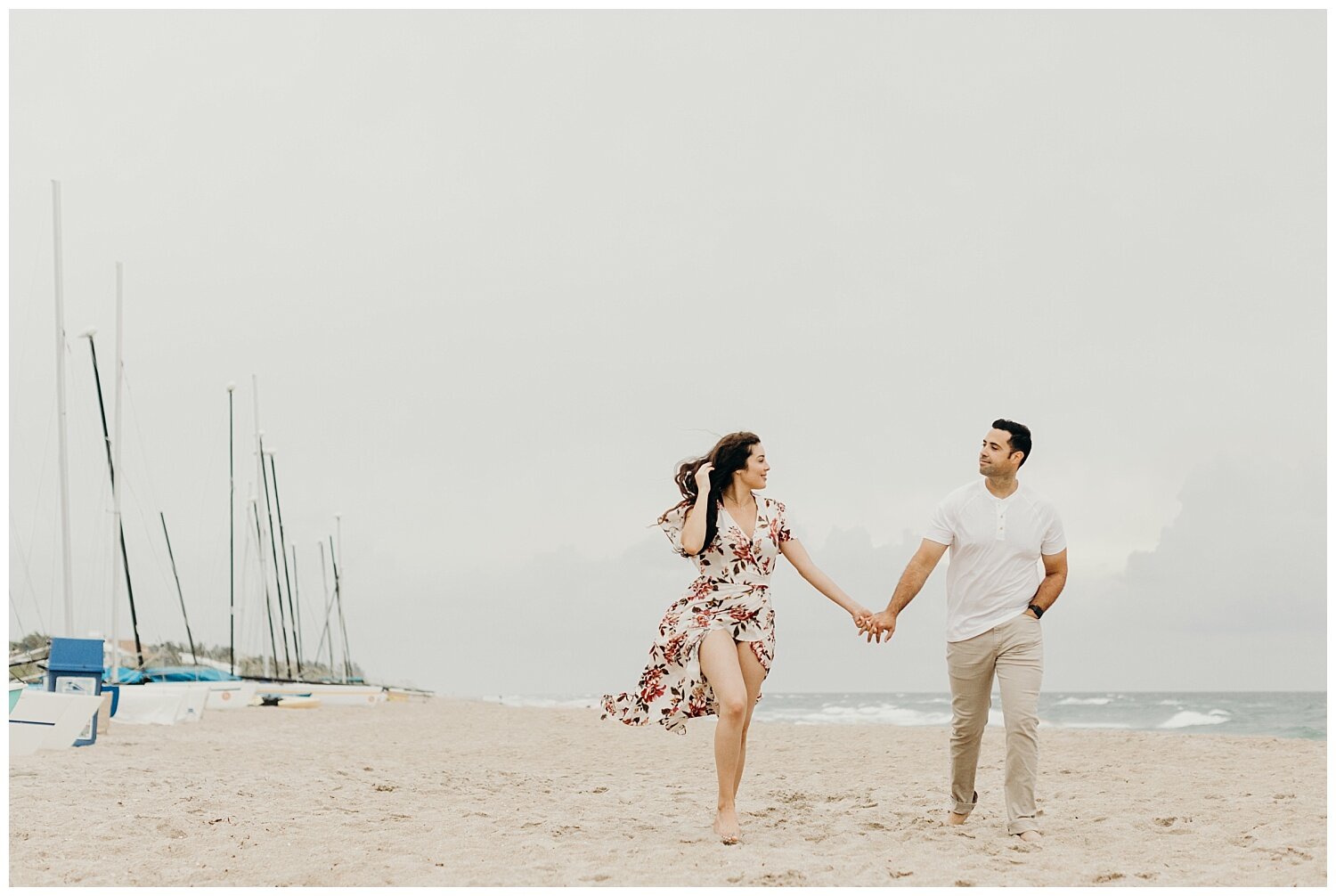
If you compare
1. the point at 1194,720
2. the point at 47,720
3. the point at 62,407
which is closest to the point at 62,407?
the point at 62,407

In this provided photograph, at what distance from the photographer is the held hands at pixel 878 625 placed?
679cm

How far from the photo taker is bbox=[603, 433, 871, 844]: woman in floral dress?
254 inches

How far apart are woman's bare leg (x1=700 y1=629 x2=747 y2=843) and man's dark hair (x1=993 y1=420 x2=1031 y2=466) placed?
5.89 ft

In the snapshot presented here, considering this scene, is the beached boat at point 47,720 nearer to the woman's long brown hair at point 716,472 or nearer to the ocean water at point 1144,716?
the woman's long brown hair at point 716,472

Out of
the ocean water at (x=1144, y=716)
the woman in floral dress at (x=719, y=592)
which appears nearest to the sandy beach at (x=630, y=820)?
the woman in floral dress at (x=719, y=592)

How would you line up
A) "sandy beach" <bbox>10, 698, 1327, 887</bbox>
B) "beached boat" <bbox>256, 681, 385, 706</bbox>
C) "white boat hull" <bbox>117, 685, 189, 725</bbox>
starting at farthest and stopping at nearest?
"beached boat" <bbox>256, 681, 385, 706</bbox> < "white boat hull" <bbox>117, 685, 189, 725</bbox> < "sandy beach" <bbox>10, 698, 1327, 887</bbox>

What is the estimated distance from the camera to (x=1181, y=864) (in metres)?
5.73

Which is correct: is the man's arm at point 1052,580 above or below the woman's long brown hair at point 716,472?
below

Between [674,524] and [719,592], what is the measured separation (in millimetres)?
437

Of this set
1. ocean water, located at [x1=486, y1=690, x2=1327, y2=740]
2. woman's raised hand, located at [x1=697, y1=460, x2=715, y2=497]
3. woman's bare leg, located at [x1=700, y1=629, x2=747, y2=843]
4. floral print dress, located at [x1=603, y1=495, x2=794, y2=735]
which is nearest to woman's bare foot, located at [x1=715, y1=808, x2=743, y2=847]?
woman's bare leg, located at [x1=700, y1=629, x2=747, y2=843]

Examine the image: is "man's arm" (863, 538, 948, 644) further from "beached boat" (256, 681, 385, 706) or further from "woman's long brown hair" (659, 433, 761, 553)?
"beached boat" (256, 681, 385, 706)

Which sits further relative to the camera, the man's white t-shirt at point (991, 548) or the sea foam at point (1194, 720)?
the sea foam at point (1194, 720)

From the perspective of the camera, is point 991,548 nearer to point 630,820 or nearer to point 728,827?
point 728,827

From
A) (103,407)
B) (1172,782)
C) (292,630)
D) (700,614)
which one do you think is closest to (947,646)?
(700,614)
